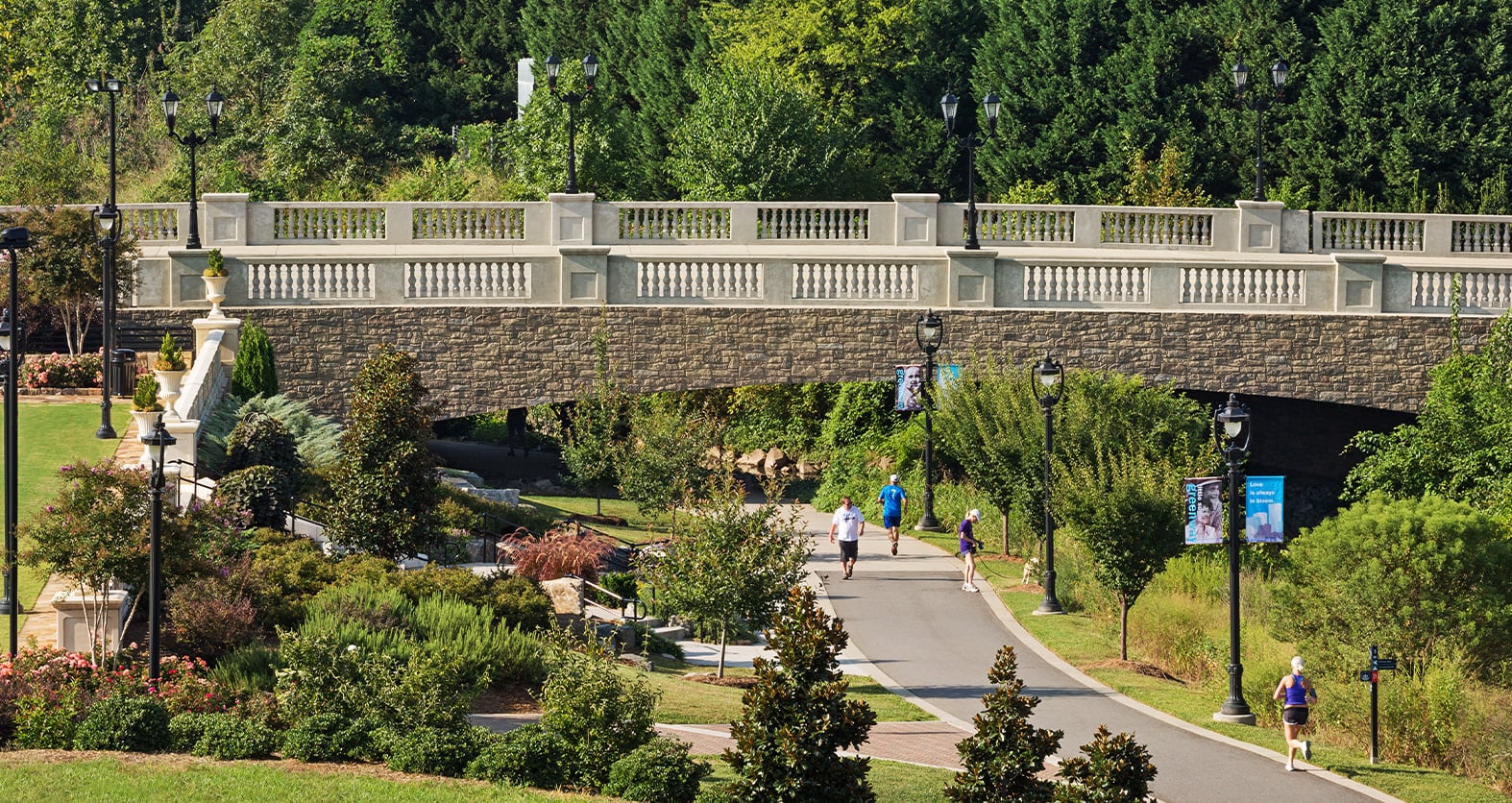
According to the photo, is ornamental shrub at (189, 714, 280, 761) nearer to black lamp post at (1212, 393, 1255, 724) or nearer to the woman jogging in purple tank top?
the woman jogging in purple tank top

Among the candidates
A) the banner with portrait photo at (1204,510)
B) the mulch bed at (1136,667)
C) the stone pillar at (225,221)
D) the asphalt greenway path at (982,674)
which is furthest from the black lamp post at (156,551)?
the stone pillar at (225,221)

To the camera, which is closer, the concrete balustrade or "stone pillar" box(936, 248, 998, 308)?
the concrete balustrade

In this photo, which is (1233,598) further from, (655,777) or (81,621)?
(81,621)

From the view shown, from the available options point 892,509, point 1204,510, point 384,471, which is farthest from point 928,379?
point 384,471

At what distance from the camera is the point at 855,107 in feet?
176

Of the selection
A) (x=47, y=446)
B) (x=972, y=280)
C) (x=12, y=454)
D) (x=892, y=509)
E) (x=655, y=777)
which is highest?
(x=972, y=280)

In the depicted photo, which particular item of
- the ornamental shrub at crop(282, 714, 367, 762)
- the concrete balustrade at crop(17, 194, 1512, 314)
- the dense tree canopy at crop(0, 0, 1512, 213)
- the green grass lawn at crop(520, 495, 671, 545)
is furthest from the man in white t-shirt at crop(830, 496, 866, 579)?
the dense tree canopy at crop(0, 0, 1512, 213)

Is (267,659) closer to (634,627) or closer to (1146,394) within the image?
(634,627)

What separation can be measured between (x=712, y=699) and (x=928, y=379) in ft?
44.0

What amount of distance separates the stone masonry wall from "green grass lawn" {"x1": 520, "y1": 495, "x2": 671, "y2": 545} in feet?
Result: 7.83

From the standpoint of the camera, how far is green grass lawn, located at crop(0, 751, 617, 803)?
19.5 meters

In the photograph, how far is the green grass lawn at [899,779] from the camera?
20672 millimetres

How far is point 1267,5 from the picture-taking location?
51562 millimetres

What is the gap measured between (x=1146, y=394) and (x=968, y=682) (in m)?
10.9
